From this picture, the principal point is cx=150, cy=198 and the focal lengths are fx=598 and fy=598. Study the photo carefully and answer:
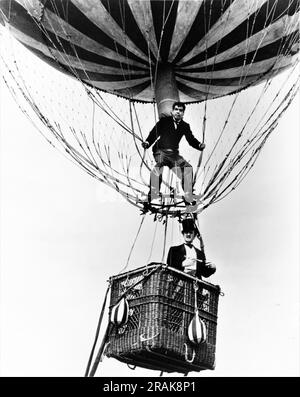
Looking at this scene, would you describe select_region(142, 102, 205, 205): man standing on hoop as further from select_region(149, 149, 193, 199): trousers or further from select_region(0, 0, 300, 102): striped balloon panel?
select_region(0, 0, 300, 102): striped balloon panel

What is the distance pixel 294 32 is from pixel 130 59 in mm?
1960

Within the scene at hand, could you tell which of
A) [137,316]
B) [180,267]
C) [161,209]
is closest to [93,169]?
[161,209]

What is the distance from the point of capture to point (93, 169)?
613 centimetres

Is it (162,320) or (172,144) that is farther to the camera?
(172,144)

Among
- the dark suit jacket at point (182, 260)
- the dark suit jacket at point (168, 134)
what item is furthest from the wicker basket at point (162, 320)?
the dark suit jacket at point (168, 134)

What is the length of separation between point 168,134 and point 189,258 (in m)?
1.55

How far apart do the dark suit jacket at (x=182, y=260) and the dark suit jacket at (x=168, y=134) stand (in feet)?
4.40

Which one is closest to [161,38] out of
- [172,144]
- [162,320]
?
[172,144]

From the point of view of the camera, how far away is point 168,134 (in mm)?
6316

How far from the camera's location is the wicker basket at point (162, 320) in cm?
472

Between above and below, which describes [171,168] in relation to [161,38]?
below

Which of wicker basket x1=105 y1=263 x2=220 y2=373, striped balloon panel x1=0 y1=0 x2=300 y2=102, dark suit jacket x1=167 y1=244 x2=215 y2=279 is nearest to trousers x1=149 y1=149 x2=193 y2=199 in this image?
dark suit jacket x1=167 y1=244 x2=215 y2=279

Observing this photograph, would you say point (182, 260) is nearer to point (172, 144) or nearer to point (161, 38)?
point (172, 144)
